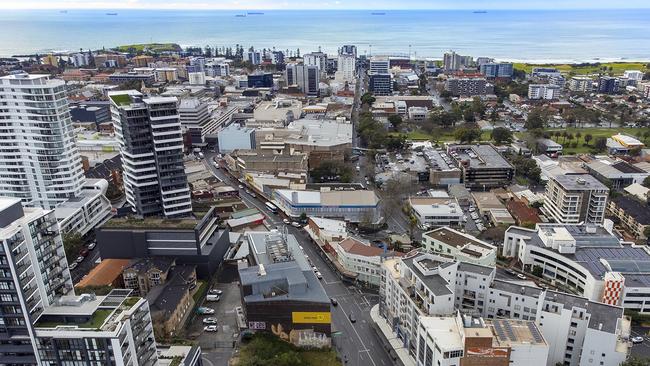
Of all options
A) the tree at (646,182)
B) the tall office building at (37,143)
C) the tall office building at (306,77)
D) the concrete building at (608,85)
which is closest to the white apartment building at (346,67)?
the tall office building at (306,77)

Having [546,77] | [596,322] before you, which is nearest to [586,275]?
[596,322]

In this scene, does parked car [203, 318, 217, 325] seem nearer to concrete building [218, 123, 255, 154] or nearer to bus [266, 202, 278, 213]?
bus [266, 202, 278, 213]

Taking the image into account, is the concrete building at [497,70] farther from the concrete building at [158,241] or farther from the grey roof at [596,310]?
the grey roof at [596,310]

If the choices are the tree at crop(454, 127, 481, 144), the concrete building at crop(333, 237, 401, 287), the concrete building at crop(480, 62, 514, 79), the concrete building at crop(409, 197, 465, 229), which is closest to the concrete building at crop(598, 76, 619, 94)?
the concrete building at crop(480, 62, 514, 79)

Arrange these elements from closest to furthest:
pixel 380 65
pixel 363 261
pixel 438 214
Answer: pixel 363 261
pixel 438 214
pixel 380 65

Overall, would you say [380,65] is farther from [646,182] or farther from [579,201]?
[579,201]

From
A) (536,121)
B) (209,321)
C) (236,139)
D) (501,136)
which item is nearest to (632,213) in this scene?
(501,136)
